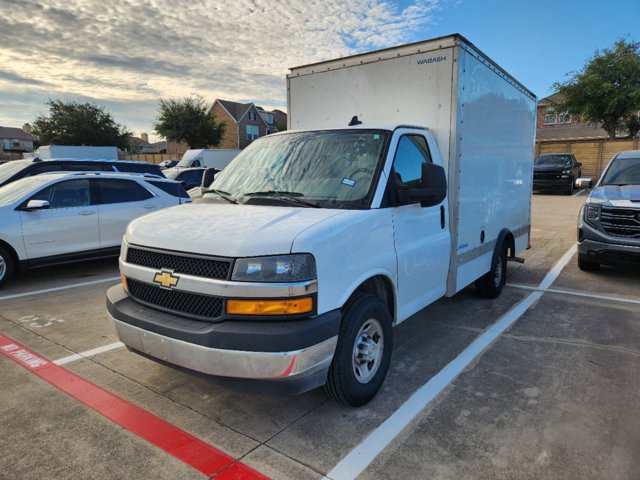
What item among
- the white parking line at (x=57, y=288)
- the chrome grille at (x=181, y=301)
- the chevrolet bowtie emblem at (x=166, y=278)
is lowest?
the white parking line at (x=57, y=288)

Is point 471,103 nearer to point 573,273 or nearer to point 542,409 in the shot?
point 542,409

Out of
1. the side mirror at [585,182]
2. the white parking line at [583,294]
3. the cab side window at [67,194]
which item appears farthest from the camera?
the side mirror at [585,182]

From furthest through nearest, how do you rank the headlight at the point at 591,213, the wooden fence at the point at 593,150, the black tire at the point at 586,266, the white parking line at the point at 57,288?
1. the wooden fence at the point at 593,150
2. the black tire at the point at 586,266
3. the headlight at the point at 591,213
4. the white parking line at the point at 57,288

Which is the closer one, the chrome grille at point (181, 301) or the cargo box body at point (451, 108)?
the chrome grille at point (181, 301)

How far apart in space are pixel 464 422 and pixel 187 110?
162 feet

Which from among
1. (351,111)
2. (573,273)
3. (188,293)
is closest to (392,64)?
(351,111)

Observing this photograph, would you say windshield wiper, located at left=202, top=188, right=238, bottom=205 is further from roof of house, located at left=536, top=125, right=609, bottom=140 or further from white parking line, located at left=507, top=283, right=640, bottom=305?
roof of house, located at left=536, top=125, right=609, bottom=140

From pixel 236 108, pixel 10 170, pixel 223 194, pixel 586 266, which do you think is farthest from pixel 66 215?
pixel 236 108

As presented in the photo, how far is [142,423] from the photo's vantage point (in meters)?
3.05

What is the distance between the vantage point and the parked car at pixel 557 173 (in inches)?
803

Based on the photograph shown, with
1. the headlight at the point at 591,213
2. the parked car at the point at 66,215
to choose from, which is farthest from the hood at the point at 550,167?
the parked car at the point at 66,215

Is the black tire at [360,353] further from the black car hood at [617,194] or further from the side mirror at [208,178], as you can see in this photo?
the black car hood at [617,194]

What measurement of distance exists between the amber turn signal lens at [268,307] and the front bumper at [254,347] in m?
0.06

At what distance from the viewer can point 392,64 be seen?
4.47m
